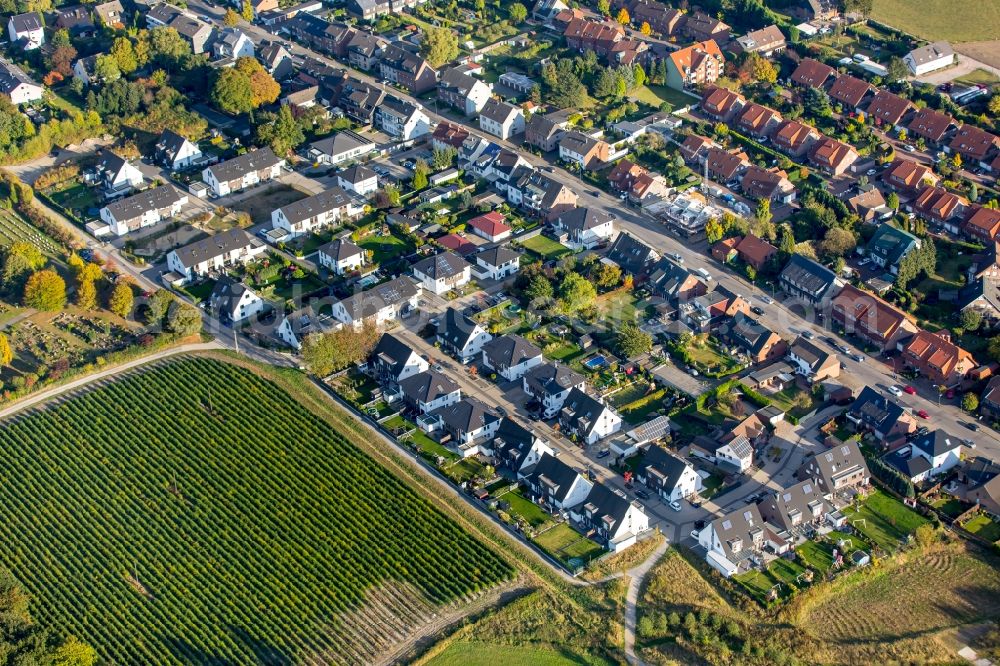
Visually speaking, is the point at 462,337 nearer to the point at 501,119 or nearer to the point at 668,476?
the point at 668,476

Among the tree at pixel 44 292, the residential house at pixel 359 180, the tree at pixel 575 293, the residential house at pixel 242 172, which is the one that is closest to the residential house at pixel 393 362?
the tree at pixel 575 293

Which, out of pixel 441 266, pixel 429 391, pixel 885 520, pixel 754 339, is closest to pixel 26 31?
pixel 441 266

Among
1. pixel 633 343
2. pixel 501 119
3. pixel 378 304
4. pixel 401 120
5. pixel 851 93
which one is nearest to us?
pixel 633 343

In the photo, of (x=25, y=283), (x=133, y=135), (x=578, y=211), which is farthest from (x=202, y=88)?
(x=578, y=211)

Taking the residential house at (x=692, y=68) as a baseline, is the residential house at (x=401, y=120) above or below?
below

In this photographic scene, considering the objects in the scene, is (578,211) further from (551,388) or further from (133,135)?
(133,135)

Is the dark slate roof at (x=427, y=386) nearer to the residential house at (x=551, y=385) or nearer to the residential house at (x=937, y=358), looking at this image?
the residential house at (x=551, y=385)
